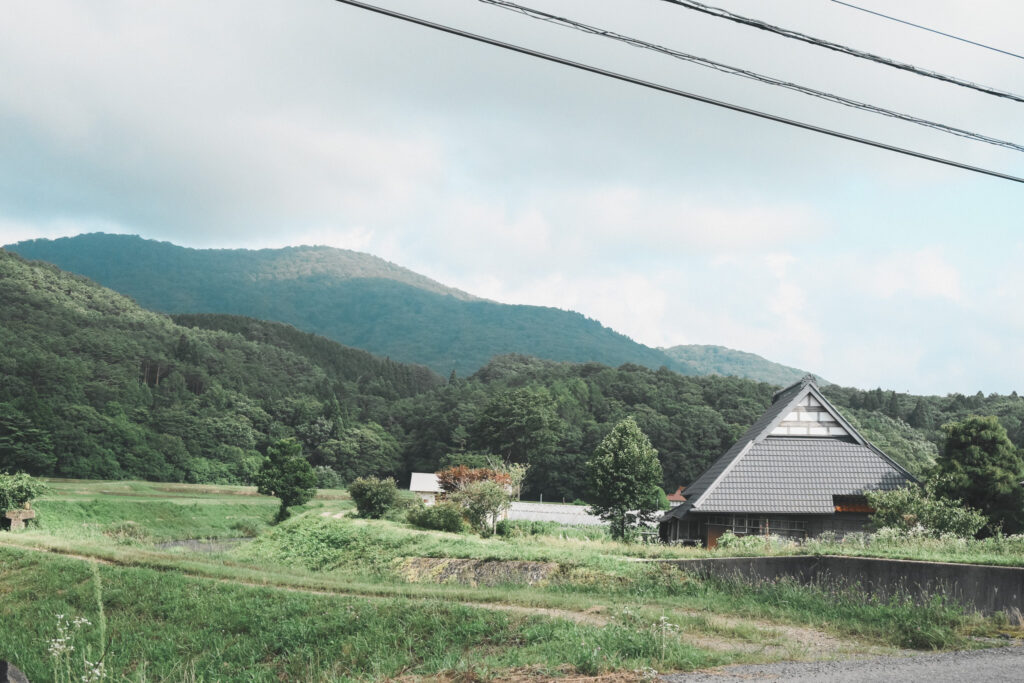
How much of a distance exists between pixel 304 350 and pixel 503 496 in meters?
131

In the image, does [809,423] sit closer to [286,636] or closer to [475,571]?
[475,571]

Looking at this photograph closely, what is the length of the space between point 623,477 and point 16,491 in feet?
87.8

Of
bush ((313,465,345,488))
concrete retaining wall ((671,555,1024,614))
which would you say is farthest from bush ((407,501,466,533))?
bush ((313,465,345,488))

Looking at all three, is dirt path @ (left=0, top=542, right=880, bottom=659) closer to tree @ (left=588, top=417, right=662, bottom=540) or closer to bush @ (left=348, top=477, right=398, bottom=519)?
tree @ (left=588, top=417, right=662, bottom=540)

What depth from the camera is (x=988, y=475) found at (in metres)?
27.5

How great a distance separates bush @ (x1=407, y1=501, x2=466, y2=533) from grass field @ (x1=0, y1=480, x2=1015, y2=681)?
5.85m

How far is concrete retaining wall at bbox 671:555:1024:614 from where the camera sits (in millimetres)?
10047

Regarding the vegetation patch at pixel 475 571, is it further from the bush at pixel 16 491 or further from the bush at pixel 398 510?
the bush at pixel 16 491

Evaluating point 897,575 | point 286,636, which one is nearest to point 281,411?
point 286,636

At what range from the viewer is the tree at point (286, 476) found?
176ft

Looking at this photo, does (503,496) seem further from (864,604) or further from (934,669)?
(934,669)

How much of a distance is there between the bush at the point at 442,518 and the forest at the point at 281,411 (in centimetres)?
3450

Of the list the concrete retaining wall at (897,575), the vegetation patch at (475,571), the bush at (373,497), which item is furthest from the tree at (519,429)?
the concrete retaining wall at (897,575)

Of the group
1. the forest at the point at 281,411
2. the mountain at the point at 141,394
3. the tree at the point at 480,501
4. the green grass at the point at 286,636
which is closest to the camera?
the green grass at the point at 286,636
